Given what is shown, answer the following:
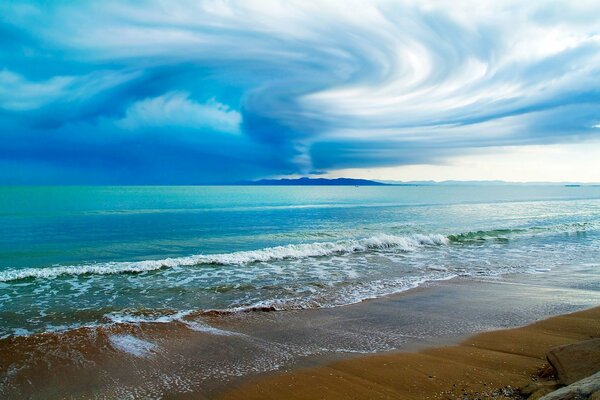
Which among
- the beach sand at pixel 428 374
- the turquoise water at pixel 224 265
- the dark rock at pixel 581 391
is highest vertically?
the dark rock at pixel 581 391

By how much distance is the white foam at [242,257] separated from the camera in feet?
55.2

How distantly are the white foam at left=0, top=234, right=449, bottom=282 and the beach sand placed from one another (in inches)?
508

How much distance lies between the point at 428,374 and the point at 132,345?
238 inches

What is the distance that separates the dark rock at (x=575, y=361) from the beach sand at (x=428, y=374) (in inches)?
24.6

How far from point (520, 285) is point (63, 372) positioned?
13744mm

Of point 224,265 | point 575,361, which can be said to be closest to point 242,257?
point 224,265

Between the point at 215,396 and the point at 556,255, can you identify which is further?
the point at 556,255

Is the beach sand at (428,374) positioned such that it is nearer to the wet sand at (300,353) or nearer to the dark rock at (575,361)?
the wet sand at (300,353)

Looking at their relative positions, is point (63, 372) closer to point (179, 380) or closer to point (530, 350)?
point (179, 380)

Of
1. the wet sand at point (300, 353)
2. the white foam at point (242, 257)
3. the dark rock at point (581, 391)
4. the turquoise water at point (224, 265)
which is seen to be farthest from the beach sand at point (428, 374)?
the white foam at point (242, 257)

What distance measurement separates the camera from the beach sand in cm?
591

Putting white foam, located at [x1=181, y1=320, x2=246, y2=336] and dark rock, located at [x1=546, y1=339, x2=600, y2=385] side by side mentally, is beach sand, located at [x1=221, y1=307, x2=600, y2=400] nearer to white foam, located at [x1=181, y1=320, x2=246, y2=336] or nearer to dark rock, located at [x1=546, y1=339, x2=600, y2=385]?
dark rock, located at [x1=546, y1=339, x2=600, y2=385]

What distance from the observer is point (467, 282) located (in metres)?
14.6

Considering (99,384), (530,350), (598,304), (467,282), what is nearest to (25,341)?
(99,384)
